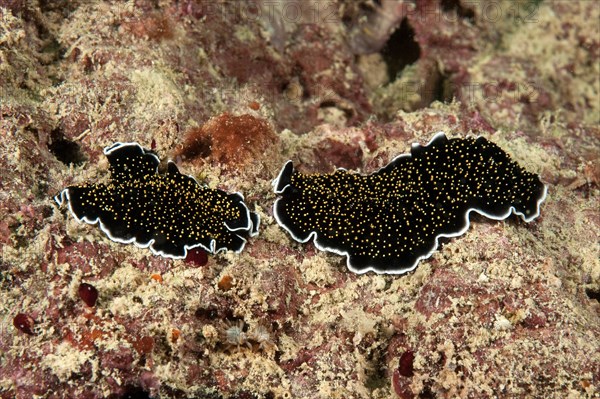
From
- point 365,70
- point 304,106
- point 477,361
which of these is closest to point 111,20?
point 304,106

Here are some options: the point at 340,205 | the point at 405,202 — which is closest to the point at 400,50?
the point at 405,202

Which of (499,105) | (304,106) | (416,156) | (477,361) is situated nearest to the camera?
(477,361)

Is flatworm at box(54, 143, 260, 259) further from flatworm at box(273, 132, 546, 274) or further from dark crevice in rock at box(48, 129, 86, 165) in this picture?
dark crevice in rock at box(48, 129, 86, 165)

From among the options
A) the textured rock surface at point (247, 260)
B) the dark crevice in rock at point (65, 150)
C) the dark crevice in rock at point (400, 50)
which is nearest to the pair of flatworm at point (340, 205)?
the textured rock surface at point (247, 260)

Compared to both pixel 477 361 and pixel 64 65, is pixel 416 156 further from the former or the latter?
pixel 64 65

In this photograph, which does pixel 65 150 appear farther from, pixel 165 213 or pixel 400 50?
pixel 400 50

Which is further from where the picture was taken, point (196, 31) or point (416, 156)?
point (196, 31)

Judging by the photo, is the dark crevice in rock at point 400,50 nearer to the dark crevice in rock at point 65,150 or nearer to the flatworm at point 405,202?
the flatworm at point 405,202
